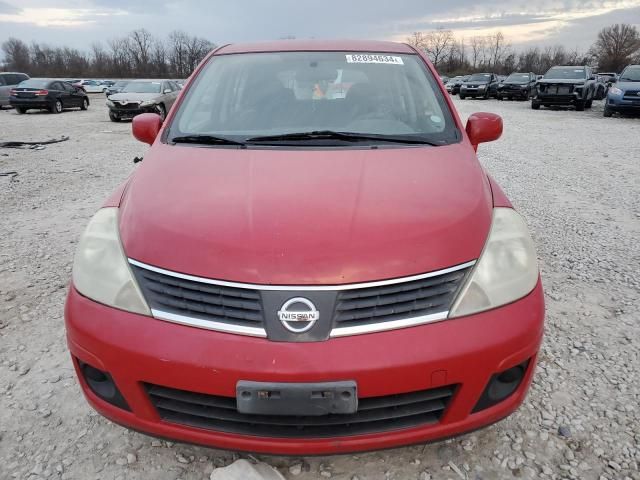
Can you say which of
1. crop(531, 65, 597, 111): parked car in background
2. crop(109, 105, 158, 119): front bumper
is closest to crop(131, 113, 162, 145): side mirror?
crop(109, 105, 158, 119): front bumper

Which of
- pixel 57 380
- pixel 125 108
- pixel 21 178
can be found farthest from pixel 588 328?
pixel 125 108

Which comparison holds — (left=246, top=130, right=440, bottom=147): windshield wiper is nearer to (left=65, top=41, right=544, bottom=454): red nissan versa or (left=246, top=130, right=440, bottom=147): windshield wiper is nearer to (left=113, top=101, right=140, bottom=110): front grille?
(left=65, top=41, right=544, bottom=454): red nissan versa

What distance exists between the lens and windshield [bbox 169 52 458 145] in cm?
246

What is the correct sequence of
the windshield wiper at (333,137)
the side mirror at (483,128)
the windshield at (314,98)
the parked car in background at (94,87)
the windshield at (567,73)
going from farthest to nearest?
the parked car in background at (94,87), the windshield at (567,73), the side mirror at (483,128), the windshield at (314,98), the windshield wiper at (333,137)

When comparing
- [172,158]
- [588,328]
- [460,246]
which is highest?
[172,158]

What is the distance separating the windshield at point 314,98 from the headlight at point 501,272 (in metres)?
0.73

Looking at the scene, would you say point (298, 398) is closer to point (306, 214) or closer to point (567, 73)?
point (306, 214)

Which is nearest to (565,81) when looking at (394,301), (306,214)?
(306,214)

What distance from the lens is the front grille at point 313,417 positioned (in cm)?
149

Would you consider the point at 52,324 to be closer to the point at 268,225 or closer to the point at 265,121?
the point at 265,121

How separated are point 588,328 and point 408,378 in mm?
1857

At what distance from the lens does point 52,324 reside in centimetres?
284

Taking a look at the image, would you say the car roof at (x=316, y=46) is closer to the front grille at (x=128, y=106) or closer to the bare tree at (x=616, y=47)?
the front grille at (x=128, y=106)

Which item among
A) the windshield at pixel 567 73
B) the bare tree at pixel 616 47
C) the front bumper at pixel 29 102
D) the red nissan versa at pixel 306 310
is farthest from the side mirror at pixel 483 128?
the bare tree at pixel 616 47
